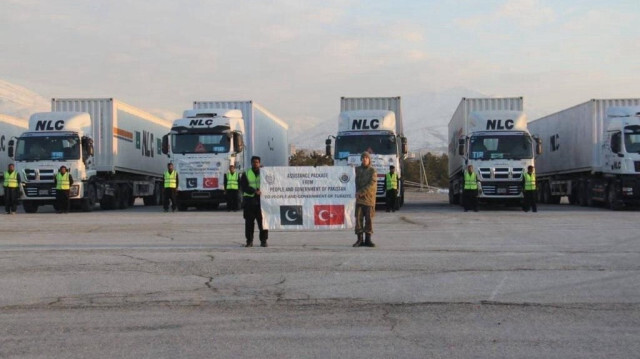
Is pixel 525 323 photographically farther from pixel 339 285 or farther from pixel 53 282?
pixel 53 282

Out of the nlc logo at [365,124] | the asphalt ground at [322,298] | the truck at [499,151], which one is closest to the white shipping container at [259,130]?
the nlc logo at [365,124]

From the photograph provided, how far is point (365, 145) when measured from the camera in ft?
89.4

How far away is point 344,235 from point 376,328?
945 cm

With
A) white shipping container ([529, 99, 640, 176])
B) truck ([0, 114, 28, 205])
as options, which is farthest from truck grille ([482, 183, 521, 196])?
truck ([0, 114, 28, 205])

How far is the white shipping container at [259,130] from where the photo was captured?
99.5 feet

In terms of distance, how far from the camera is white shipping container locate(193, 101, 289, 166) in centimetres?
3033

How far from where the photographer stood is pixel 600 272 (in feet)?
34.3

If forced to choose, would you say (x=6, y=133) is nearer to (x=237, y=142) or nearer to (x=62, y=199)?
(x=62, y=199)

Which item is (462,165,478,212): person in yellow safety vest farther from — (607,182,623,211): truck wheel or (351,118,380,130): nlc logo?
(607,182,623,211): truck wheel

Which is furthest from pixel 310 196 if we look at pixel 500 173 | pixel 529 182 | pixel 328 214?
pixel 500 173

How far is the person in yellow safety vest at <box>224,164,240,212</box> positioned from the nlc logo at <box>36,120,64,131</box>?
6467 millimetres

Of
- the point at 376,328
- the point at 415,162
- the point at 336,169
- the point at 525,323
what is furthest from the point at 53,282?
the point at 415,162

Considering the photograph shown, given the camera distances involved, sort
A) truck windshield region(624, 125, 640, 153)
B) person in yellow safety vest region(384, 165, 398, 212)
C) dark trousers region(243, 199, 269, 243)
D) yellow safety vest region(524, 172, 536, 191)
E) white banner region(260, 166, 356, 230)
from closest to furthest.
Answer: dark trousers region(243, 199, 269, 243) → white banner region(260, 166, 356, 230) → yellow safety vest region(524, 172, 536, 191) → truck windshield region(624, 125, 640, 153) → person in yellow safety vest region(384, 165, 398, 212)

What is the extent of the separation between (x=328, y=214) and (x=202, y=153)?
508 inches
